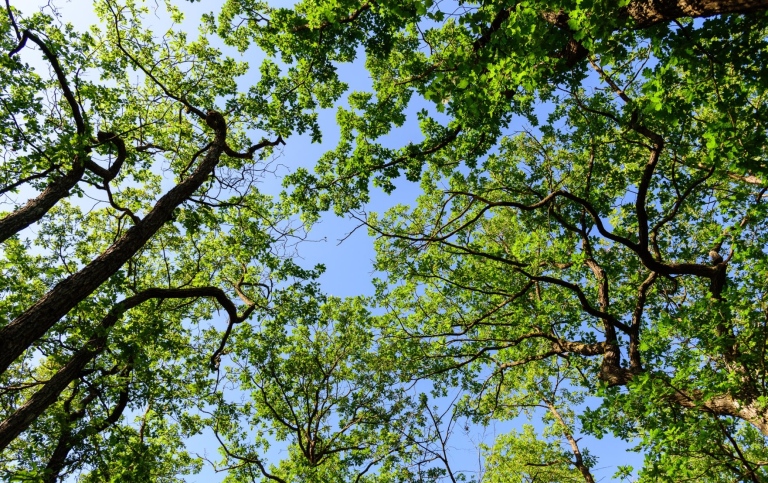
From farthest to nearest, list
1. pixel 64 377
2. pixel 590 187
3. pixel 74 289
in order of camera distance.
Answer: pixel 590 187
pixel 64 377
pixel 74 289

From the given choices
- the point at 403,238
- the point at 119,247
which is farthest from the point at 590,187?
the point at 119,247

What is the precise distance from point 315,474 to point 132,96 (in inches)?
461

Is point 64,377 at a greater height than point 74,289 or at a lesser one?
lesser

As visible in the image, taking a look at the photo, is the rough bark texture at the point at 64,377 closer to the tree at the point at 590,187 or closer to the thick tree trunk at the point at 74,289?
the thick tree trunk at the point at 74,289

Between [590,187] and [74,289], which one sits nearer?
[74,289]

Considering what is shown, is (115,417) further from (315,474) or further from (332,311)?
(332,311)

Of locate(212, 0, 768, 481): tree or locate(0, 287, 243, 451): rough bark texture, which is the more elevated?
locate(212, 0, 768, 481): tree

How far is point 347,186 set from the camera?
30.4 feet

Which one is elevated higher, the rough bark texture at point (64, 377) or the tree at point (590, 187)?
the tree at point (590, 187)

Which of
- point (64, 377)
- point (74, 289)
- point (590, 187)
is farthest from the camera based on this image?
point (590, 187)

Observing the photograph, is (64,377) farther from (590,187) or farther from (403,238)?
(590,187)

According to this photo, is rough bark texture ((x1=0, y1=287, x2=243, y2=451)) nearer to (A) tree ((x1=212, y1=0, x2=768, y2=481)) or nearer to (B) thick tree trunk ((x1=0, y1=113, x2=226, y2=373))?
(B) thick tree trunk ((x1=0, y1=113, x2=226, y2=373))

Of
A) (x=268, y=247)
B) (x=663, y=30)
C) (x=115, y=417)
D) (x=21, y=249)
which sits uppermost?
(x=268, y=247)

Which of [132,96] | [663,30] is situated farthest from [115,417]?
[663,30]
